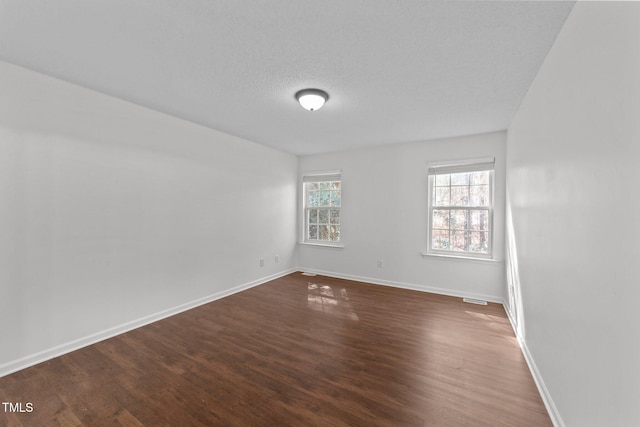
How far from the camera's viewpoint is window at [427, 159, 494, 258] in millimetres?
3736

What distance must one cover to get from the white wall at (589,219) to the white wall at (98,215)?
3.66 metres

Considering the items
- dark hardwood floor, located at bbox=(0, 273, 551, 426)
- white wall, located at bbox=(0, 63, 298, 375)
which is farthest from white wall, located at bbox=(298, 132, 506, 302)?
white wall, located at bbox=(0, 63, 298, 375)

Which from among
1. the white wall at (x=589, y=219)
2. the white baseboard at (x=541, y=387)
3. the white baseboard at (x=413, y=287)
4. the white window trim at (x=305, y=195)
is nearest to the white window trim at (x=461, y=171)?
the white baseboard at (x=413, y=287)

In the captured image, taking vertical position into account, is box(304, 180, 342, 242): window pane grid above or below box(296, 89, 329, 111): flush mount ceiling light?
below

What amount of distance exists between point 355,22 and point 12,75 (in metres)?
2.76

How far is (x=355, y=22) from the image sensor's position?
1552 mm

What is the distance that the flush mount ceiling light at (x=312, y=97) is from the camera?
240cm

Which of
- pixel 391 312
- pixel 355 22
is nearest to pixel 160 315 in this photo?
pixel 391 312

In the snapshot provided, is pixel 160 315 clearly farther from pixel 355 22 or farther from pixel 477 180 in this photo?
pixel 477 180

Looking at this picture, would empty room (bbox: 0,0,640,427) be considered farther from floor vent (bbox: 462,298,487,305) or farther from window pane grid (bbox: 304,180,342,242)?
window pane grid (bbox: 304,180,342,242)

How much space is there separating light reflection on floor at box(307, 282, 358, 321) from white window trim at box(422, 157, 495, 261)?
1543mm

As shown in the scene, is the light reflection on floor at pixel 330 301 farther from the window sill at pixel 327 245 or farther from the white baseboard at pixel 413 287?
the window sill at pixel 327 245

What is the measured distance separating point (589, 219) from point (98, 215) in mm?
3740

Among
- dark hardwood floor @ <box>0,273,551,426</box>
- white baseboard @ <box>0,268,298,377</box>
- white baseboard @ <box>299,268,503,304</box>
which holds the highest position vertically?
white baseboard @ <box>299,268,503,304</box>
